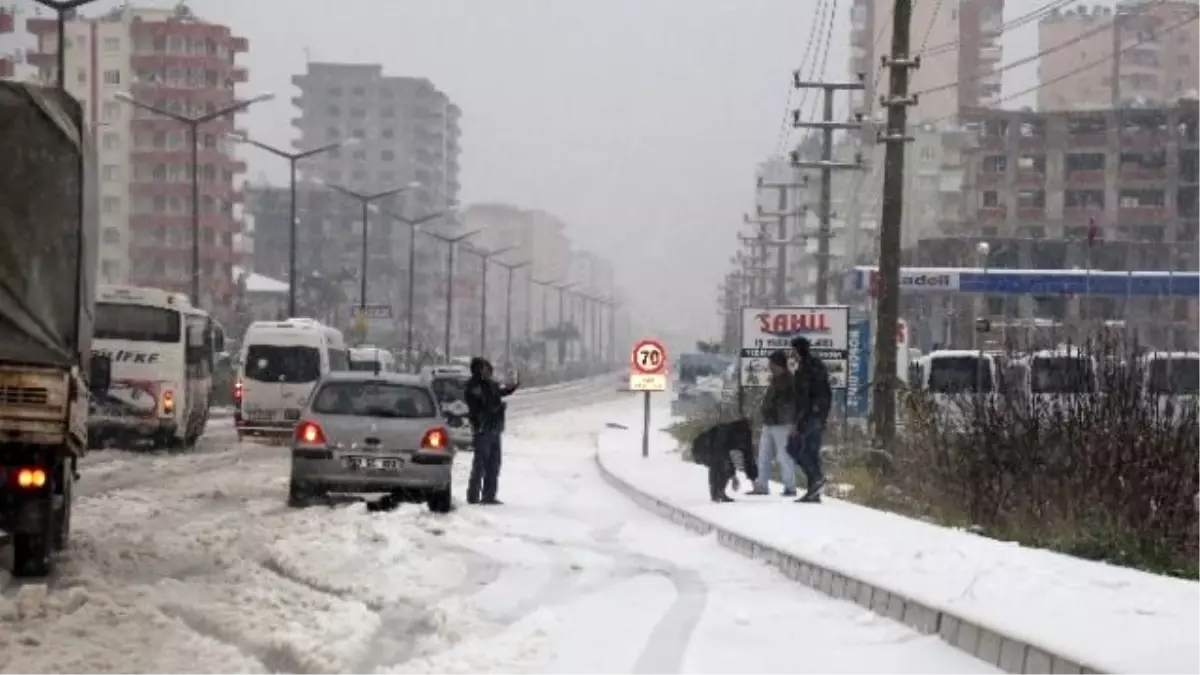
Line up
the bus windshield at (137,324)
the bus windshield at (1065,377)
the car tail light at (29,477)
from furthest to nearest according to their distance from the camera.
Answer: the bus windshield at (137,324) → the bus windshield at (1065,377) → the car tail light at (29,477)

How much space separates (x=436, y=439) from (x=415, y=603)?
8520 mm

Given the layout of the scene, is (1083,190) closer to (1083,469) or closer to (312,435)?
(312,435)

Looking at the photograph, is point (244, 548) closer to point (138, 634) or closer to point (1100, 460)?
point (138, 634)

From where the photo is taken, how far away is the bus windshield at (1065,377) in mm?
16578

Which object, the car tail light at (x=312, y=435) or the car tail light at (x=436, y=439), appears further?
the car tail light at (x=436, y=439)

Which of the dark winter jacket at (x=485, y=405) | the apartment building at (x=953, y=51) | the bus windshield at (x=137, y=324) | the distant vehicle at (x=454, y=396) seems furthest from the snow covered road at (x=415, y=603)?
the apartment building at (x=953, y=51)

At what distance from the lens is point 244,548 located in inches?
615

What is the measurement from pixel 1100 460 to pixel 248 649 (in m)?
7.93

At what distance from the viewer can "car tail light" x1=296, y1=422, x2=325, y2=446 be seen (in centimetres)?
2044

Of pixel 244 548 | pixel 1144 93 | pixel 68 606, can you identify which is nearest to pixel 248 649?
pixel 68 606

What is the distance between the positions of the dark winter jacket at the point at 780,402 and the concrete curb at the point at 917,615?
9.40 feet

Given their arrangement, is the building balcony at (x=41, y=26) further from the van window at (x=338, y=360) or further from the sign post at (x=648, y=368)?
the sign post at (x=648, y=368)

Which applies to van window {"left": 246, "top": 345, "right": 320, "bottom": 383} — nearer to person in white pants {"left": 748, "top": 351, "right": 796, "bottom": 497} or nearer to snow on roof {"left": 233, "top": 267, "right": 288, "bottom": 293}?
person in white pants {"left": 748, "top": 351, "right": 796, "bottom": 497}

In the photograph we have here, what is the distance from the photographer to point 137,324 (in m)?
34.9
